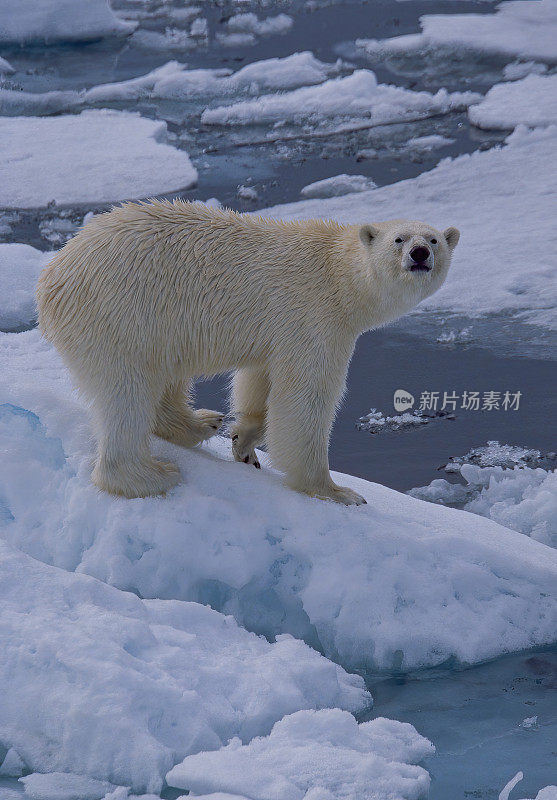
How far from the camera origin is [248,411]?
4684mm

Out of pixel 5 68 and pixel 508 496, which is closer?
pixel 508 496

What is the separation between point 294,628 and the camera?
415 cm

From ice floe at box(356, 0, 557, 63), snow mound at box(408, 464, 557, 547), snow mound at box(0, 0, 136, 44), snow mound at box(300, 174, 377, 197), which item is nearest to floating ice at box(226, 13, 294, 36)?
ice floe at box(356, 0, 557, 63)

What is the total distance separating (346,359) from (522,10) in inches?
432

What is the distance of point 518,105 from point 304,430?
7521mm

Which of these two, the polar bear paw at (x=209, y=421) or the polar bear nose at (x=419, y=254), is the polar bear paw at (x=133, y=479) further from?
the polar bear nose at (x=419, y=254)

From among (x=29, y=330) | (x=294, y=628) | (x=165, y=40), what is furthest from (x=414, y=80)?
(x=294, y=628)

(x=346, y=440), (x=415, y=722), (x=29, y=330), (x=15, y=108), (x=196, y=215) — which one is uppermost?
(x=15, y=108)

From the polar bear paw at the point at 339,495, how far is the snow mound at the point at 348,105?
23.5ft

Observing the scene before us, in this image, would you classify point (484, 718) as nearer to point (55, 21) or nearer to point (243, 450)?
point (243, 450)

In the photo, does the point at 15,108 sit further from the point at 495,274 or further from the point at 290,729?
the point at 290,729

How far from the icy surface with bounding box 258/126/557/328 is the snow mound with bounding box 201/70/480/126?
1.25 metres

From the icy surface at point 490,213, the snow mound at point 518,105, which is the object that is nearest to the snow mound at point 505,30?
the snow mound at point 518,105

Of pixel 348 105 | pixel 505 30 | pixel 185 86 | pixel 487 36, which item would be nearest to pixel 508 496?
pixel 348 105
